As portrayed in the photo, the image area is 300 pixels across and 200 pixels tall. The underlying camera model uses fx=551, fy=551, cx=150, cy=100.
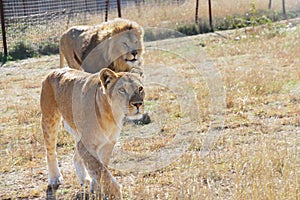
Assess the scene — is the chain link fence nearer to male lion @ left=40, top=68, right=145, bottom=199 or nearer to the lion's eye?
male lion @ left=40, top=68, right=145, bottom=199

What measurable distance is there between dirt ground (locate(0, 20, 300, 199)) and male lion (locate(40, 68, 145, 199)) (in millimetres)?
401

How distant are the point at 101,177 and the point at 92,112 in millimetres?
640

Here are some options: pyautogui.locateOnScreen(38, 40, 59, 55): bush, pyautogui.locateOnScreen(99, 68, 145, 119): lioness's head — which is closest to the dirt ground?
pyautogui.locateOnScreen(99, 68, 145, 119): lioness's head

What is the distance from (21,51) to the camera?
46.9 ft

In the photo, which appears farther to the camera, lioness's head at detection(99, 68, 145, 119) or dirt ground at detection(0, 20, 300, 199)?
dirt ground at detection(0, 20, 300, 199)

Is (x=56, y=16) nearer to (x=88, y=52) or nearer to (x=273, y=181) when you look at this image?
(x=88, y=52)

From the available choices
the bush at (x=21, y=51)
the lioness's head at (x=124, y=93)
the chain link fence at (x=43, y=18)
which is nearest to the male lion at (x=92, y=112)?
the lioness's head at (x=124, y=93)

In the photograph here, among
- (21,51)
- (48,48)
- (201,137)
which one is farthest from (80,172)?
(48,48)

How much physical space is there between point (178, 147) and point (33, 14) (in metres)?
10.5

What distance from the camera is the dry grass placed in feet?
15.5

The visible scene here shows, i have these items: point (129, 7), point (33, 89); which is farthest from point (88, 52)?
point (129, 7)

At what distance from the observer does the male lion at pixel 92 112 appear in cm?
439

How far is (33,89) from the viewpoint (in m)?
10.3

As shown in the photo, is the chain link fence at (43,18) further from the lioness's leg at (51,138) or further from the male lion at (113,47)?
the lioness's leg at (51,138)
